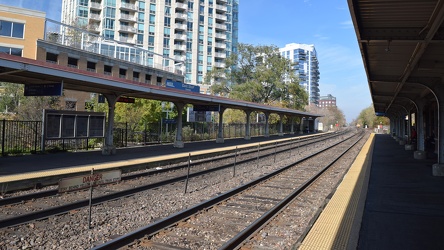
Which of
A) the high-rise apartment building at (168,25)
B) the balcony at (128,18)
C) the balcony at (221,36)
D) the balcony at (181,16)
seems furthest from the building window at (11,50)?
the balcony at (221,36)

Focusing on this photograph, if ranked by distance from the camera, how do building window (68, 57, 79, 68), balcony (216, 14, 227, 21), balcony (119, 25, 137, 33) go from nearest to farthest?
building window (68, 57, 79, 68), balcony (119, 25, 137, 33), balcony (216, 14, 227, 21)

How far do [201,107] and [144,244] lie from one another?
24.0 meters

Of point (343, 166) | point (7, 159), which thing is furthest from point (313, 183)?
point (7, 159)

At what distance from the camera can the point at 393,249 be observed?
5.49 metres

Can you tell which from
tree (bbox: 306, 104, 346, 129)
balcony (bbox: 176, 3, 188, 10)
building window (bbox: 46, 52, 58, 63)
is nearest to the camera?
building window (bbox: 46, 52, 58, 63)

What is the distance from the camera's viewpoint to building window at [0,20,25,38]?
37.9 m

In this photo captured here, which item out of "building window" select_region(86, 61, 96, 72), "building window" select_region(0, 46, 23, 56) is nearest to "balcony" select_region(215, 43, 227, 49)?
"building window" select_region(86, 61, 96, 72)

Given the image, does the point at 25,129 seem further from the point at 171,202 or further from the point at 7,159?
the point at 171,202

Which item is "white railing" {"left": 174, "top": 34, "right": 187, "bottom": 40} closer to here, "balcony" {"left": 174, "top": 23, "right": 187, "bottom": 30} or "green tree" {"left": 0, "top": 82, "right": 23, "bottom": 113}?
"balcony" {"left": 174, "top": 23, "right": 187, "bottom": 30}

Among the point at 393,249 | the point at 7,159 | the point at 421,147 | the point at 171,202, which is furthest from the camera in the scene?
the point at 421,147

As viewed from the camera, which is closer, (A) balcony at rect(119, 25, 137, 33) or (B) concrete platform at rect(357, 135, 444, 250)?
(B) concrete platform at rect(357, 135, 444, 250)

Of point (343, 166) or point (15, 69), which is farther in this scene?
point (343, 166)

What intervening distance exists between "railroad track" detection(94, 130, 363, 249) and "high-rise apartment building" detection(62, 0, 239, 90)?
6248 centimetres

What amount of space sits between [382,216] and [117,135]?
824 inches
